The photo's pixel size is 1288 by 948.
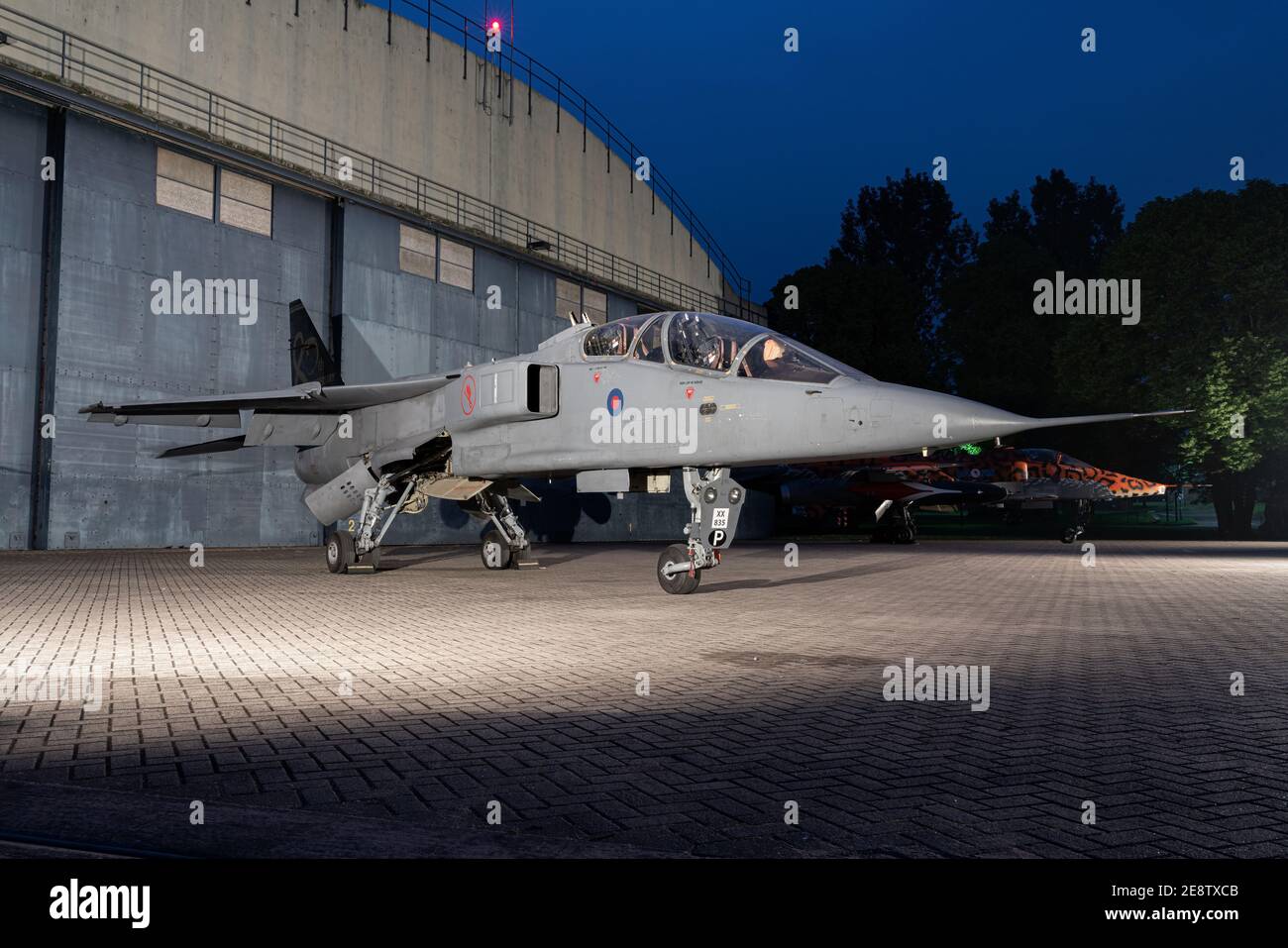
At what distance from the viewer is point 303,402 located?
1709 cm

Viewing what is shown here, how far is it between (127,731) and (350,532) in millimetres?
12223

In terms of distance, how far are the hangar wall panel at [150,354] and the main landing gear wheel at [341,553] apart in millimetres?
9855

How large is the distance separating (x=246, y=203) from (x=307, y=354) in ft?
25.4

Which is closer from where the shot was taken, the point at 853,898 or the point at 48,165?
the point at 853,898

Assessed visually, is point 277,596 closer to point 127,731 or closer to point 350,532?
point 350,532

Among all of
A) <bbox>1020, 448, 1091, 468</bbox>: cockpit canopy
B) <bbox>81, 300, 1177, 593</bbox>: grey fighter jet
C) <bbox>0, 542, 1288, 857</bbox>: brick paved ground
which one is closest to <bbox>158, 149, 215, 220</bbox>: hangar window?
<bbox>81, 300, 1177, 593</bbox>: grey fighter jet

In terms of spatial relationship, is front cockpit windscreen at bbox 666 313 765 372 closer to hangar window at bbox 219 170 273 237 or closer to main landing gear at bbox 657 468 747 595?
main landing gear at bbox 657 468 747 595

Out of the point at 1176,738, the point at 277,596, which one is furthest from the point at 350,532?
the point at 1176,738

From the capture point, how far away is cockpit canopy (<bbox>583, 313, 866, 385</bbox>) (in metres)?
11.7

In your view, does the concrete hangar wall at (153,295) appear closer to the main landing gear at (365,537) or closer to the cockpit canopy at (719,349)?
the main landing gear at (365,537)

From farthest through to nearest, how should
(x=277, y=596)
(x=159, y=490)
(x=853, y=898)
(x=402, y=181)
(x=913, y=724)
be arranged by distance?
(x=402, y=181) → (x=159, y=490) → (x=277, y=596) → (x=913, y=724) → (x=853, y=898)

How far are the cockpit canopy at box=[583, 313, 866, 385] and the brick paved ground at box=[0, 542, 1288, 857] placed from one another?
303 cm

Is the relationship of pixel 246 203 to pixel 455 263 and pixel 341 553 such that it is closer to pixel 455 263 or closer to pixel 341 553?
pixel 455 263

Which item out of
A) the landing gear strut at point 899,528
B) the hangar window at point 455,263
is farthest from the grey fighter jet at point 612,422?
the landing gear strut at point 899,528
